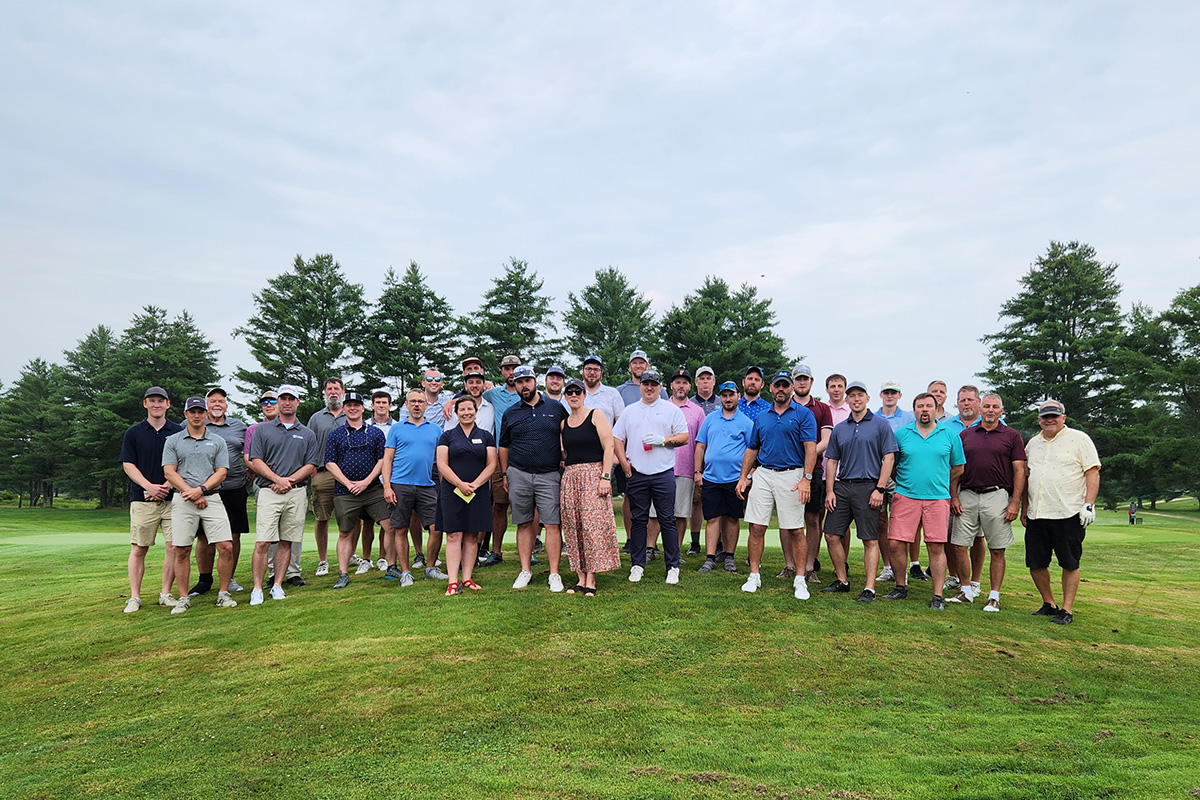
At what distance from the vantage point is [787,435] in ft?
22.8

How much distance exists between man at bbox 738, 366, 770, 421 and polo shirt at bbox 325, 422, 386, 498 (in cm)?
479

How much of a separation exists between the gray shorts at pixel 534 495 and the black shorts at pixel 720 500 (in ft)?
6.76

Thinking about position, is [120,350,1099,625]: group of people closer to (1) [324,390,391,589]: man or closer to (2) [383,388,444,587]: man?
(2) [383,388,444,587]: man

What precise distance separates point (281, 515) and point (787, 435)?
5.92 m

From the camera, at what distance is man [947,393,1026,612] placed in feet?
22.4

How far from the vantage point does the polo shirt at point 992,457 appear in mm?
6840

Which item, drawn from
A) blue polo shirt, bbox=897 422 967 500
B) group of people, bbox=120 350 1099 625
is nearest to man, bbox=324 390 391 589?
group of people, bbox=120 350 1099 625

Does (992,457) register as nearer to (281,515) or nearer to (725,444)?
(725,444)

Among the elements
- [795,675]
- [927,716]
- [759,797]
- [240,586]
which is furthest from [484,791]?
[240,586]

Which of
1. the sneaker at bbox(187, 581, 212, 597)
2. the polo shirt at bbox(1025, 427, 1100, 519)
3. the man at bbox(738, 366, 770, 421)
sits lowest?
the sneaker at bbox(187, 581, 212, 597)

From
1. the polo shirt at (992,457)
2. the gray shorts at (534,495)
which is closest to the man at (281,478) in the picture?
the gray shorts at (534,495)

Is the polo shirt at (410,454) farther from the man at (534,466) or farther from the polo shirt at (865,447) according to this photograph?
the polo shirt at (865,447)

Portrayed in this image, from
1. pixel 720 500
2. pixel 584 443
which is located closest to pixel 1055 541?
pixel 720 500

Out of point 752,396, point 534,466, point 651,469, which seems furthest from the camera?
point 752,396
